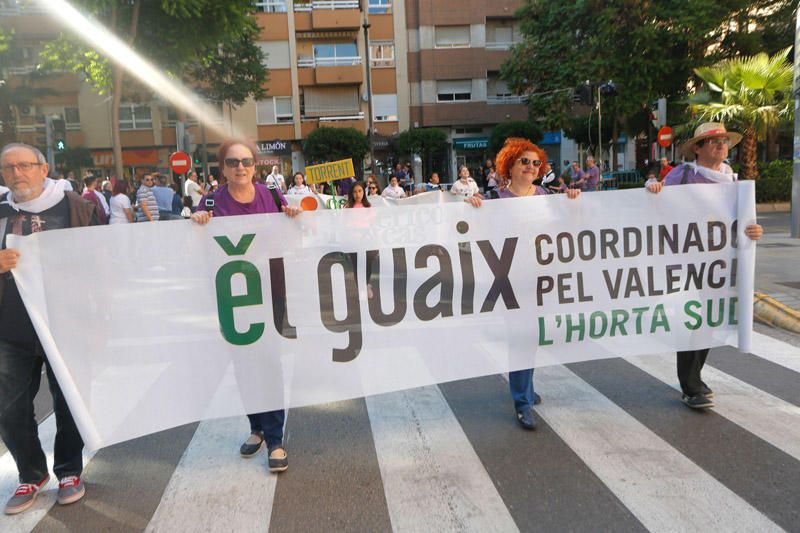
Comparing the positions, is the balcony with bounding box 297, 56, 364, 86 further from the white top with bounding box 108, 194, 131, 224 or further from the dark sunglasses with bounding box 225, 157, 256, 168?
the dark sunglasses with bounding box 225, 157, 256, 168

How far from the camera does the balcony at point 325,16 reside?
39938 millimetres

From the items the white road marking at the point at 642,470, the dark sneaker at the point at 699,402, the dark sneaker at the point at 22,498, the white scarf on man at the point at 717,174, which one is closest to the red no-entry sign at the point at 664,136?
the white scarf on man at the point at 717,174

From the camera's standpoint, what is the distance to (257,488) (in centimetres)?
348

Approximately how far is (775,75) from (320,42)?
29019 mm

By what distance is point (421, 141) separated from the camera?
37719mm

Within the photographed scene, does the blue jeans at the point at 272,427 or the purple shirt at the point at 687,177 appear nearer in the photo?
the blue jeans at the point at 272,427

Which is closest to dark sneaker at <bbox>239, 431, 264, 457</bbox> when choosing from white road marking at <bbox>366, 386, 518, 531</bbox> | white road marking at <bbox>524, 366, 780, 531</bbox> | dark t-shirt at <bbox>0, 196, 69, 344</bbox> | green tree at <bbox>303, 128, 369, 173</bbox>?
white road marking at <bbox>366, 386, 518, 531</bbox>

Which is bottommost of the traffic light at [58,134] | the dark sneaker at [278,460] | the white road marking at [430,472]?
the white road marking at [430,472]

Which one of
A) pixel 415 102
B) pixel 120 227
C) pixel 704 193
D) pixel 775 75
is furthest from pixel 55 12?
pixel 415 102

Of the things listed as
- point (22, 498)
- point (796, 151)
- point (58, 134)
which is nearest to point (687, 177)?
point (22, 498)

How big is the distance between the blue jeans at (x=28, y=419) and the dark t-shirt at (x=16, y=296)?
6 cm

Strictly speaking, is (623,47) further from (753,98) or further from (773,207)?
(773,207)

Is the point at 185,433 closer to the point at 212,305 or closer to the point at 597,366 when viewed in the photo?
the point at 212,305

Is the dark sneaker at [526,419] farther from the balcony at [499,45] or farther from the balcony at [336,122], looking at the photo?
the balcony at [499,45]
